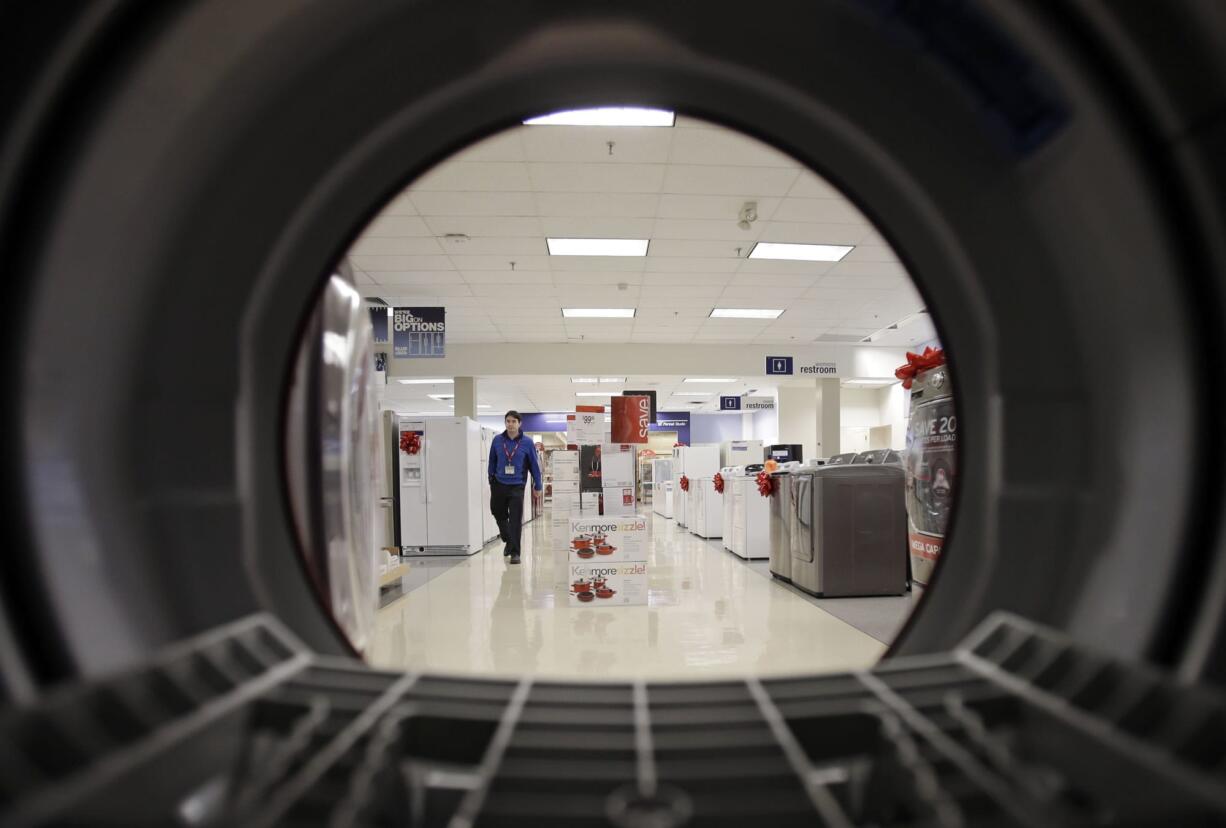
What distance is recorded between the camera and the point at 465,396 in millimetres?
11781

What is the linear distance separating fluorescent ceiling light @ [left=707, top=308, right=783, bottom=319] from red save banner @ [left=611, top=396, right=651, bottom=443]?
4.47 m

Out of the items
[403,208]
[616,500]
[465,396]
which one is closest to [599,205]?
[403,208]

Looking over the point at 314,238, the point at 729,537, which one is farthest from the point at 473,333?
the point at 314,238

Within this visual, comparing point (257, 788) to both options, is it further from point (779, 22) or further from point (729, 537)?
point (729, 537)

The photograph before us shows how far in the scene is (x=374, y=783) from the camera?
1.60ft

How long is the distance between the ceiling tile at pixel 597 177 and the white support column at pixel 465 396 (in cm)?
707

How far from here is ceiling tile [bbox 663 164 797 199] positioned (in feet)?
16.0

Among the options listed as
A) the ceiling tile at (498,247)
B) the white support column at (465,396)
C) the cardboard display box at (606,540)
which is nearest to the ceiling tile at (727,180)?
the ceiling tile at (498,247)

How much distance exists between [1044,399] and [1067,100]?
0.31 meters

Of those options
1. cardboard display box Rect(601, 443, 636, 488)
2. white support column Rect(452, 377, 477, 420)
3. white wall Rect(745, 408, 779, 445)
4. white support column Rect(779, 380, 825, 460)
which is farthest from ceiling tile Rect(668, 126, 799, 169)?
white wall Rect(745, 408, 779, 445)

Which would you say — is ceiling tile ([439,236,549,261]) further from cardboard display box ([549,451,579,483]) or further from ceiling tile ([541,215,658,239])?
cardboard display box ([549,451,579,483])

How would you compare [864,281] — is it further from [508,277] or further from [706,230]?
[508,277]

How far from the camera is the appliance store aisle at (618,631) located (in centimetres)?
322

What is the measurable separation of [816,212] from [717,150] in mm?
1637
